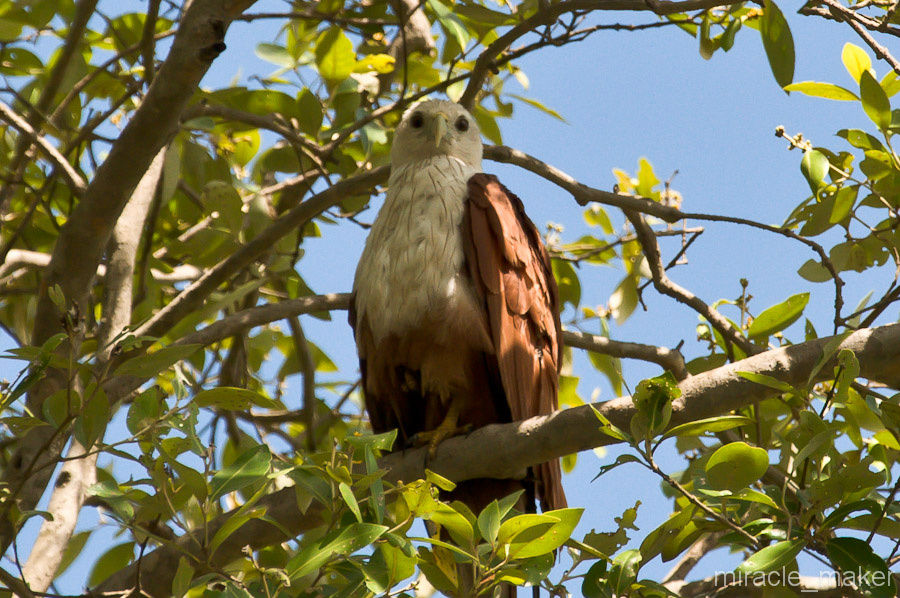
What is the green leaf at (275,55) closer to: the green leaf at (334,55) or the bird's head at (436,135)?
the green leaf at (334,55)

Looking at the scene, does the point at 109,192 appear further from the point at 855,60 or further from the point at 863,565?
the point at 855,60

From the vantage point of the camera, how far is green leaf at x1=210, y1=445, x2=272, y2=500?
2.29m

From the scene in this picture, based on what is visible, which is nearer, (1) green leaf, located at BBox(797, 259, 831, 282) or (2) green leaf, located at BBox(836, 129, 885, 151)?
(2) green leaf, located at BBox(836, 129, 885, 151)

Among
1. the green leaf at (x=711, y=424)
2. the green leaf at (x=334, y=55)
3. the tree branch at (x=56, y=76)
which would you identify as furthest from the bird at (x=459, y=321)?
the tree branch at (x=56, y=76)

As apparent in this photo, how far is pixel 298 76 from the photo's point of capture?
4.59 m

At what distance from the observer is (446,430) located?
3496mm

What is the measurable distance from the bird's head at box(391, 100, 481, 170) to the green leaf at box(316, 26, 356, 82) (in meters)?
0.38

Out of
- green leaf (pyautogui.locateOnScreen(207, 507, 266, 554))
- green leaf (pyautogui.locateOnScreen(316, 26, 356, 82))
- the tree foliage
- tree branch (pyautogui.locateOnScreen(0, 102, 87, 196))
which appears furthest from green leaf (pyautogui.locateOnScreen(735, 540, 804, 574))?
green leaf (pyautogui.locateOnScreen(316, 26, 356, 82))

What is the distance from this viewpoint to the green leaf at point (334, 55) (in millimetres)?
4285

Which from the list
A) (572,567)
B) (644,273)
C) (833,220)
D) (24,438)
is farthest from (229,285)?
(833,220)

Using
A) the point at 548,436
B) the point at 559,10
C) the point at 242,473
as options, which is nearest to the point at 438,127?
the point at 559,10

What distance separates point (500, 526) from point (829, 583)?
4.97ft

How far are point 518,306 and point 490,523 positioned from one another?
145cm

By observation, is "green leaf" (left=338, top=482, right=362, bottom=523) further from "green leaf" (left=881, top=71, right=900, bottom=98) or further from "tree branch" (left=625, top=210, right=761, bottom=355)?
"green leaf" (left=881, top=71, right=900, bottom=98)
